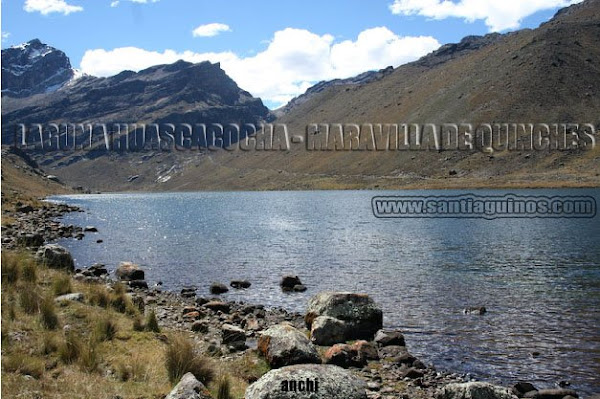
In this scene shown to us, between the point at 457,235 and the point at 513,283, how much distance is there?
25175 millimetres

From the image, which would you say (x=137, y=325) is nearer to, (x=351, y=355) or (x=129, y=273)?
(x=351, y=355)

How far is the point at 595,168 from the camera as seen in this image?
14425 centimetres

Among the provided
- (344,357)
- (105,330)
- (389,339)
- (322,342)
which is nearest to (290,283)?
(322,342)

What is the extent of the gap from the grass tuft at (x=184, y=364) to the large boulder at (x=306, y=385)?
183 centimetres

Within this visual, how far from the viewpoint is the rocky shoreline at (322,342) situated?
13.5 meters

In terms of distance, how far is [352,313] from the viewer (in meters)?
20.7

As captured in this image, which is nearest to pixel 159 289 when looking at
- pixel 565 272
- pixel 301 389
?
pixel 301 389

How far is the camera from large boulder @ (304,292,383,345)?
66.6ft

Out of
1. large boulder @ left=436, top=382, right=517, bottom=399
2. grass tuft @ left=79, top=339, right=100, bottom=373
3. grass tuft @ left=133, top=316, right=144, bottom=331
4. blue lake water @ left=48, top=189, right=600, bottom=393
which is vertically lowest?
blue lake water @ left=48, top=189, right=600, bottom=393

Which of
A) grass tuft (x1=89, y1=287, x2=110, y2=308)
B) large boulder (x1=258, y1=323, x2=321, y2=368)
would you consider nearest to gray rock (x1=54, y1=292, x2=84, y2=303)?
grass tuft (x1=89, y1=287, x2=110, y2=308)

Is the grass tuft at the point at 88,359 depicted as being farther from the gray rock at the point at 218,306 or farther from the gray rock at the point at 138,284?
the gray rock at the point at 138,284

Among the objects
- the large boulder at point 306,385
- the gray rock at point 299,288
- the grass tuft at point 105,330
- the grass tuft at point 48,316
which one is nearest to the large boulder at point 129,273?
the gray rock at point 299,288

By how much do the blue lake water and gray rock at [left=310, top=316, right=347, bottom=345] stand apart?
2980 millimetres

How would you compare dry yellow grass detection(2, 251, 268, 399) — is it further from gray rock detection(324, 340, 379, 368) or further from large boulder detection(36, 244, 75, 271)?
large boulder detection(36, 244, 75, 271)
